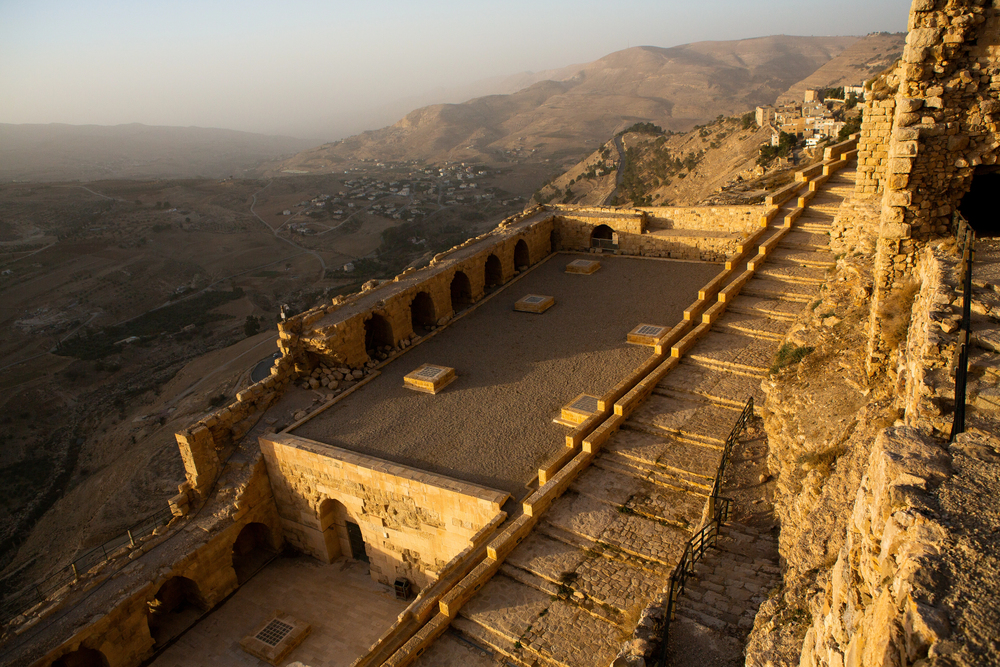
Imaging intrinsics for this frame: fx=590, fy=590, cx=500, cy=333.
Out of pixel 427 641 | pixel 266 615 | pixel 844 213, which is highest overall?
pixel 844 213

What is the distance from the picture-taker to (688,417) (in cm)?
1140

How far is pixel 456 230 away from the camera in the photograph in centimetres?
5631

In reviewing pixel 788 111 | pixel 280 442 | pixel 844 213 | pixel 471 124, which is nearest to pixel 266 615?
pixel 280 442

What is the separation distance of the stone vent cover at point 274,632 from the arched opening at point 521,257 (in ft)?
44.4

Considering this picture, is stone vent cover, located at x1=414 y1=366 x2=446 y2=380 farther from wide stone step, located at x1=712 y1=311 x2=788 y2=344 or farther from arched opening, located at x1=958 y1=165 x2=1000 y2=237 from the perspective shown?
arched opening, located at x1=958 y1=165 x2=1000 y2=237

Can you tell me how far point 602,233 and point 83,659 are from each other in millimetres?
18839

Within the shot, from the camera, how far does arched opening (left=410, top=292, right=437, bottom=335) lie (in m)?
17.5

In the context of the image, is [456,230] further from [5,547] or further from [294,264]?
[5,547]

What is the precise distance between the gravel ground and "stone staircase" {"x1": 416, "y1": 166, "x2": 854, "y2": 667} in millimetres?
1498

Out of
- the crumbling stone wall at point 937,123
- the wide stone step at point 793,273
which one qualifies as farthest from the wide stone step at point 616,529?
the wide stone step at point 793,273

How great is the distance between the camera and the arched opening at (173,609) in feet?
39.3

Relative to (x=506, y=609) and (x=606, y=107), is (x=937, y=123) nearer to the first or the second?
(x=506, y=609)

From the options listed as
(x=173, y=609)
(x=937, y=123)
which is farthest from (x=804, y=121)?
(x=173, y=609)

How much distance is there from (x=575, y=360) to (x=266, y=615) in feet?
29.2
